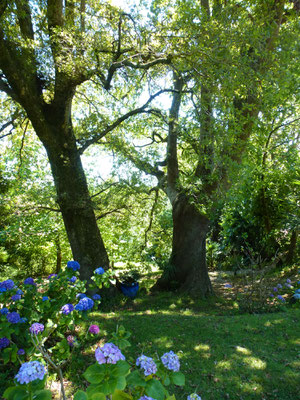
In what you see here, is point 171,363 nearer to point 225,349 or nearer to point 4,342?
point 4,342

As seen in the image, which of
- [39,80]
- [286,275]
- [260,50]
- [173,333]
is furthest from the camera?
[286,275]

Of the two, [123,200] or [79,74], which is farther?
[123,200]

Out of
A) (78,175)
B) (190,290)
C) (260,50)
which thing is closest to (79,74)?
(78,175)

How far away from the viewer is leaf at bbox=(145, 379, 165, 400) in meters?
1.18

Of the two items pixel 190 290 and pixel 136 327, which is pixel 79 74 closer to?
pixel 136 327

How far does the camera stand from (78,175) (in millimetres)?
6090

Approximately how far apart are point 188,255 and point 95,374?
627 cm

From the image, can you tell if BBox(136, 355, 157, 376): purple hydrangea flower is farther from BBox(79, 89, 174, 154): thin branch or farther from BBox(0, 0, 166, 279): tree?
A: BBox(79, 89, 174, 154): thin branch

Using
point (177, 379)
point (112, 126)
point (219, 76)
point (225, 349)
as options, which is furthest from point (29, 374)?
point (112, 126)

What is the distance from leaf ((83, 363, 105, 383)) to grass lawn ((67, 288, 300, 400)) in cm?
87

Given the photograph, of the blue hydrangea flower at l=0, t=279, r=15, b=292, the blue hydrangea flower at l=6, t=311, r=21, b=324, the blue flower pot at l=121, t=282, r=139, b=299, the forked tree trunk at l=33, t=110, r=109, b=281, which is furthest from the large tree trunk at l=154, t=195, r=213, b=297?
the blue hydrangea flower at l=6, t=311, r=21, b=324

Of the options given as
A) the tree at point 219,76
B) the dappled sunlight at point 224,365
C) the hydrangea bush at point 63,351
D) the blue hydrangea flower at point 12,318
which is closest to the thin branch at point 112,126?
the tree at point 219,76

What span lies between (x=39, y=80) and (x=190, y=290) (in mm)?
5924

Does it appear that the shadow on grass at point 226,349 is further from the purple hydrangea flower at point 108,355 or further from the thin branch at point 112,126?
the thin branch at point 112,126
